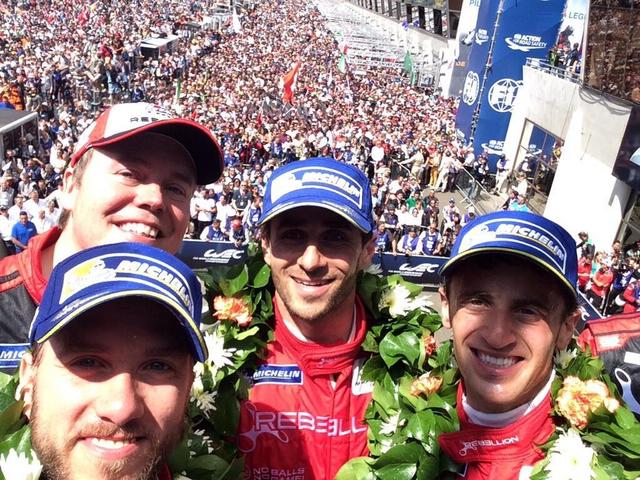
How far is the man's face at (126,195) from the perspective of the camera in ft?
7.94

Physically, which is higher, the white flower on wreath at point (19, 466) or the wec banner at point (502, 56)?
the white flower on wreath at point (19, 466)

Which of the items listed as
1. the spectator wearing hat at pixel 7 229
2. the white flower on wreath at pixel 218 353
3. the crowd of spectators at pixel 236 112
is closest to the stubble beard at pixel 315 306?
the white flower on wreath at pixel 218 353

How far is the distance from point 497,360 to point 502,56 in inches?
785

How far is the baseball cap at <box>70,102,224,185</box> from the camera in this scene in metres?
2.39

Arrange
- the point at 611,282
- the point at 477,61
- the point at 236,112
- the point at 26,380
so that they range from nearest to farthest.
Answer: the point at 26,380
the point at 611,282
the point at 477,61
the point at 236,112

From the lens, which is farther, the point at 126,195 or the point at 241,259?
the point at 241,259

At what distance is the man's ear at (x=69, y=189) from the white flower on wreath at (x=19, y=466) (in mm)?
1236

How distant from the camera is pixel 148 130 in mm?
2412

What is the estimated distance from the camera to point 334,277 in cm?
254

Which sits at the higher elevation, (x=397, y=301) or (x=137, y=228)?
(x=137, y=228)

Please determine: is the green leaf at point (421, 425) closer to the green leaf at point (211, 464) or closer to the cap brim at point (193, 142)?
the green leaf at point (211, 464)

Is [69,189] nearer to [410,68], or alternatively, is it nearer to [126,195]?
[126,195]

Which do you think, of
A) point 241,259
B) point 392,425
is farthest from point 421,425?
point 241,259

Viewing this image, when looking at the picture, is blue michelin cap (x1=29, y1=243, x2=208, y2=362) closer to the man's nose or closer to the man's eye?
the man's eye
